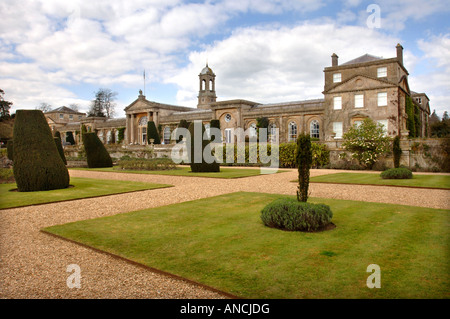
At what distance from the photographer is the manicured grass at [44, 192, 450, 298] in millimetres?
3773

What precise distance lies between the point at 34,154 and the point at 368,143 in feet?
61.1

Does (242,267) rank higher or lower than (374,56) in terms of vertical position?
lower

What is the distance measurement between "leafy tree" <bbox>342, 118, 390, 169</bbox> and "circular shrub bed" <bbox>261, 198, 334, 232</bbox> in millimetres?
16500

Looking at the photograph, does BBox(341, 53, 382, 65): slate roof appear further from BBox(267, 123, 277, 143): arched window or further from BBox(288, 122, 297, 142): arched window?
BBox(267, 123, 277, 143): arched window

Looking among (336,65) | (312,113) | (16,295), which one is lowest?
(16,295)

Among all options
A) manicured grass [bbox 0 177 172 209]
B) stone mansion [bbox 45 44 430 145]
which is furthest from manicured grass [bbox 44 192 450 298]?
stone mansion [bbox 45 44 430 145]

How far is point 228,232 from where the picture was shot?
6.02 m

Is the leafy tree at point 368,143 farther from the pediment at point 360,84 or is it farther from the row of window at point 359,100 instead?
the pediment at point 360,84

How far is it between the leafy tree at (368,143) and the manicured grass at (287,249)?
14106 millimetres

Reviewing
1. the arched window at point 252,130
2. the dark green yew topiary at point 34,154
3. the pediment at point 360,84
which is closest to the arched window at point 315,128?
the pediment at point 360,84

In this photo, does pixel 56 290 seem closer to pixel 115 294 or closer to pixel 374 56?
pixel 115 294

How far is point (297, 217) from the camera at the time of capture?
6066 millimetres
